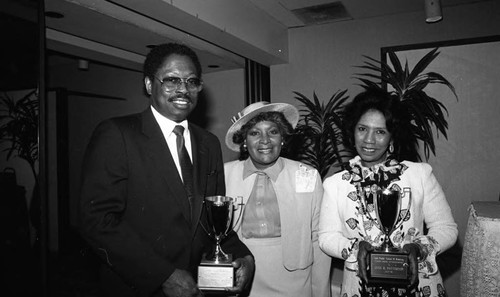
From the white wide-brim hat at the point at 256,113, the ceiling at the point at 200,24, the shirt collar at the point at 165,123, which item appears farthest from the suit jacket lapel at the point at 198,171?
the ceiling at the point at 200,24

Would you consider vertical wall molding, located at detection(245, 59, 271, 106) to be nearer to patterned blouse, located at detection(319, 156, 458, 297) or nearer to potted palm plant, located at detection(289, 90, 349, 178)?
potted palm plant, located at detection(289, 90, 349, 178)

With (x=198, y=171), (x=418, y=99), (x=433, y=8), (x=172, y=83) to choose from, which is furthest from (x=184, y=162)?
(x=433, y=8)

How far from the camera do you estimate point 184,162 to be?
5.38 feet

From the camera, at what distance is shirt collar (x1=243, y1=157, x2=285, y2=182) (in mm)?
2242

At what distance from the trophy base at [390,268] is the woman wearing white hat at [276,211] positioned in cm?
57

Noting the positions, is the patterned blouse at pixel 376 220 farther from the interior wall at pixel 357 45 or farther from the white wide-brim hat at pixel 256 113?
the interior wall at pixel 357 45

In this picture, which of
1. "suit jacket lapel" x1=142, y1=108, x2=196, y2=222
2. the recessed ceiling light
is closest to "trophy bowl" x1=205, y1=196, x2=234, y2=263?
"suit jacket lapel" x1=142, y1=108, x2=196, y2=222

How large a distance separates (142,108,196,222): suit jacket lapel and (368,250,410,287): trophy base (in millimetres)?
832

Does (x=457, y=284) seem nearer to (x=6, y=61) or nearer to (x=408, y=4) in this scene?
(x=408, y=4)

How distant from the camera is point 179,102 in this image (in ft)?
5.32

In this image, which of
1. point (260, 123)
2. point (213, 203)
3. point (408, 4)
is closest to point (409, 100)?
point (408, 4)

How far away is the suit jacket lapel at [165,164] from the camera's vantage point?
1.53 metres

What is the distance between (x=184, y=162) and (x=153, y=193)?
0.21 metres

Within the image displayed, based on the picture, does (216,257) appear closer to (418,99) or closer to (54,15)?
(54,15)
